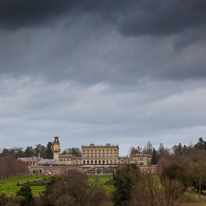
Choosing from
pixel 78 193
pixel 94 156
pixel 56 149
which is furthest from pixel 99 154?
pixel 78 193

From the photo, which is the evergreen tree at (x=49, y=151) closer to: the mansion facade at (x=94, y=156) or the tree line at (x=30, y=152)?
the tree line at (x=30, y=152)

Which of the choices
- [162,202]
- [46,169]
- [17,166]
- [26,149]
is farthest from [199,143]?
[162,202]

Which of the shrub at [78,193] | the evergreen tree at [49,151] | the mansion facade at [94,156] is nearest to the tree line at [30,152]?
the evergreen tree at [49,151]

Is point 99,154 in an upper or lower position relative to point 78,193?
upper

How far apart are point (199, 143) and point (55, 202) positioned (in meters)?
96.6

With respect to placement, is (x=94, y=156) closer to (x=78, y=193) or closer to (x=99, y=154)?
(x=99, y=154)

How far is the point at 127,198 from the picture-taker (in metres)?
42.9

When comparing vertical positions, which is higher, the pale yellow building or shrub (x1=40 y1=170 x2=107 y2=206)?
the pale yellow building

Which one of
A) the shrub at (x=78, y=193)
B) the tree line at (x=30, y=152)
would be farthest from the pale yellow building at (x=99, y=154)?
the shrub at (x=78, y=193)

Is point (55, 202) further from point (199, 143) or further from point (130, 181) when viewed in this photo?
point (199, 143)

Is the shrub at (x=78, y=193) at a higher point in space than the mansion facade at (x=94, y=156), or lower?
lower

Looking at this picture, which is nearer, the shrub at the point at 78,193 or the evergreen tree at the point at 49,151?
the shrub at the point at 78,193

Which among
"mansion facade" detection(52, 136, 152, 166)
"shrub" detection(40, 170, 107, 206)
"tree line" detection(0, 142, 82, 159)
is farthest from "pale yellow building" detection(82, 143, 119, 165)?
"shrub" detection(40, 170, 107, 206)

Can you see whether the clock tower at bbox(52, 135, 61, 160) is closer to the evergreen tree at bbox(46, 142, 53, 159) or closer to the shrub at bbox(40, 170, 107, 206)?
the evergreen tree at bbox(46, 142, 53, 159)
